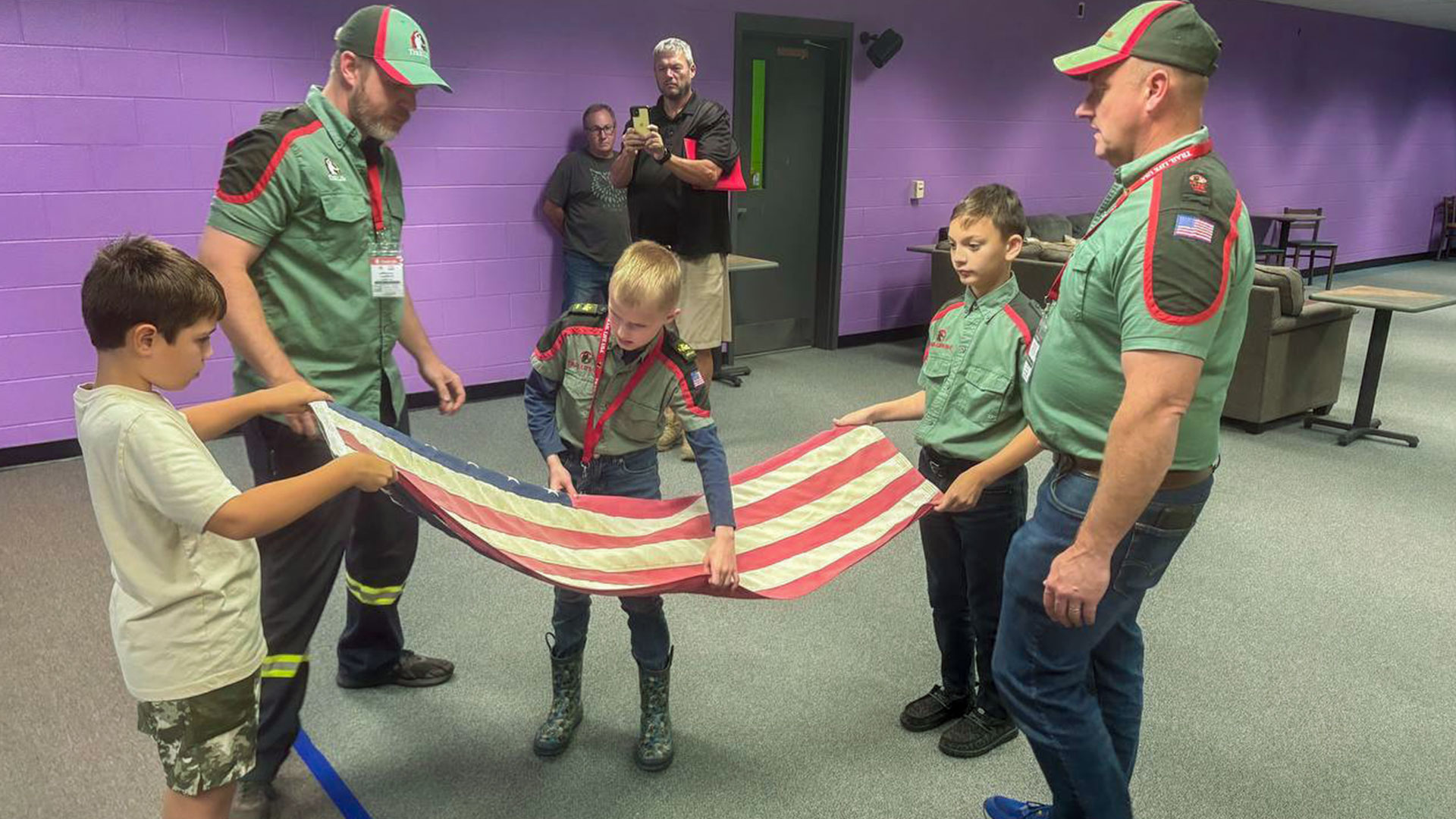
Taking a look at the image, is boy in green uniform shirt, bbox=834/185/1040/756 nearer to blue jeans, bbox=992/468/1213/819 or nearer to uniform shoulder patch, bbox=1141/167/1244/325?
blue jeans, bbox=992/468/1213/819

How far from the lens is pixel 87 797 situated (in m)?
2.04

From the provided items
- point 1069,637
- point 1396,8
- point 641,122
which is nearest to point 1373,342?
point 641,122

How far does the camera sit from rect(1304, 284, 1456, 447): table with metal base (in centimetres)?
477

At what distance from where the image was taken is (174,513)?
4.48 feet

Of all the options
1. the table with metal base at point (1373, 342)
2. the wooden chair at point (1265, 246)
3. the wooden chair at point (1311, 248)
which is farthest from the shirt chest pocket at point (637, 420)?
the wooden chair at point (1311, 248)

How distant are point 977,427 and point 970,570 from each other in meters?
0.33

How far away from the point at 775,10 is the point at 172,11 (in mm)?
3312

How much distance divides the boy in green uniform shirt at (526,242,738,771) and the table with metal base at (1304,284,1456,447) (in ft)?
13.4

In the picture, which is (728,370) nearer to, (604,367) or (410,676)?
(410,676)

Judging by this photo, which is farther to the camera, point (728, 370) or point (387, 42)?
point (728, 370)

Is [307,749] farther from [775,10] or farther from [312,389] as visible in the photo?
[775,10]

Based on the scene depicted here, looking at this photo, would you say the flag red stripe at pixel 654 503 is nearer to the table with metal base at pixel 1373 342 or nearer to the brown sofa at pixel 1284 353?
the brown sofa at pixel 1284 353

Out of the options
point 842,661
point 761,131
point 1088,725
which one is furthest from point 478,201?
point 1088,725

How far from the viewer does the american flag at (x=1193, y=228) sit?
1.35m
